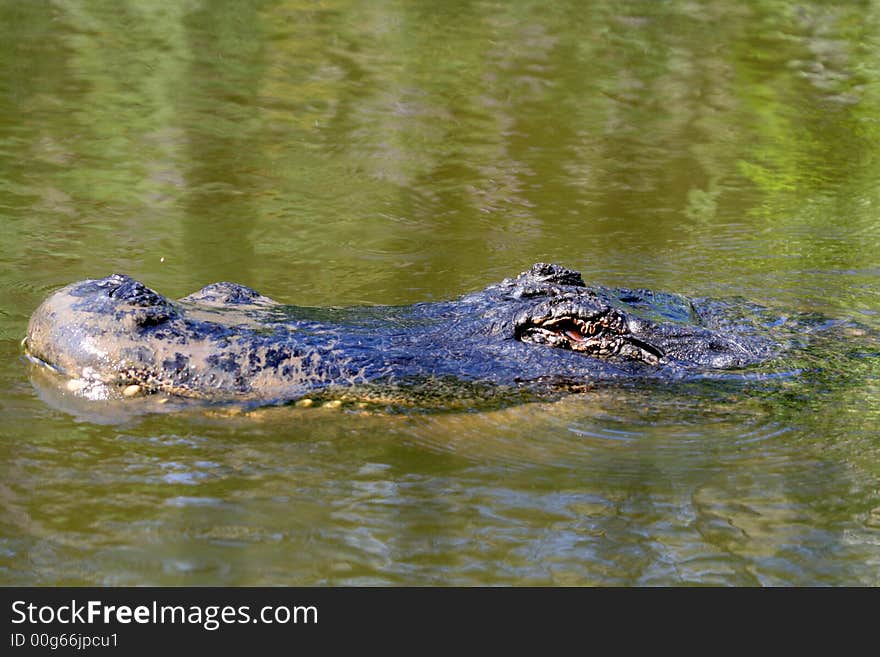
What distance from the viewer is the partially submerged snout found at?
450 centimetres

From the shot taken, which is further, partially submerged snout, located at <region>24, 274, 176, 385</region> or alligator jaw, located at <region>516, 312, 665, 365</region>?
alligator jaw, located at <region>516, 312, 665, 365</region>

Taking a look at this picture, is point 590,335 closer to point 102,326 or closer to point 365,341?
point 365,341

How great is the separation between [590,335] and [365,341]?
0.99 meters

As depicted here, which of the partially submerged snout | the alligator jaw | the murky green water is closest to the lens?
the murky green water

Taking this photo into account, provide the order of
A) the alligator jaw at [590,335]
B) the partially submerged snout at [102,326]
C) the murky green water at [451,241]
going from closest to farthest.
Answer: the murky green water at [451,241] → the partially submerged snout at [102,326] → the alligator jaw at [590,335]

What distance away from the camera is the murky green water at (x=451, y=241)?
156 inches

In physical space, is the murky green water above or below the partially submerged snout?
below

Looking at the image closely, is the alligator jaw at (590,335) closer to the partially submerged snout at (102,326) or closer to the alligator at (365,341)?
the alligator at (365,341)

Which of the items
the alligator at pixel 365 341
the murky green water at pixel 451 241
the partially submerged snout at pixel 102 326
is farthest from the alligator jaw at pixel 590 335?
the partially submerged snout at pixel 102 326

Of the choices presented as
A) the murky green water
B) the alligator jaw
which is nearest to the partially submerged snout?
the murky green water

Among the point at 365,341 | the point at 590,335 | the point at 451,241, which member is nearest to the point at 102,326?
the point at 365,341

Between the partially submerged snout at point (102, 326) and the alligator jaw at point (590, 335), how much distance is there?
1.53m

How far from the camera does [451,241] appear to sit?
8.05 meters

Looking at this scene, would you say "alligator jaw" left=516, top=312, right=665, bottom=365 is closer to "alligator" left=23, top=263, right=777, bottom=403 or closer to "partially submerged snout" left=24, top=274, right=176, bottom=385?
"alligator" left=23, top=263, right=777, bottom=403
